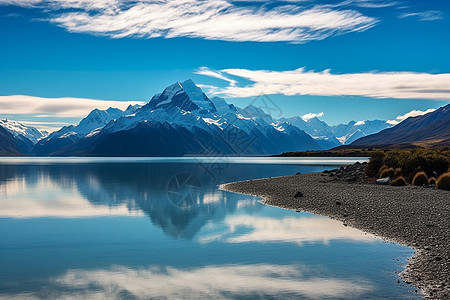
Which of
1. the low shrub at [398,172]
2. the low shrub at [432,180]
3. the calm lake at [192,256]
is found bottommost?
the calm lake at [192,256]

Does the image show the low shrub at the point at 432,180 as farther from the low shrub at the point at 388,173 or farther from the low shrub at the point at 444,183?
the low shrub at the point at 388,173

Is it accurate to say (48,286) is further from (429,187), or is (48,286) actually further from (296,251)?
(429,187)

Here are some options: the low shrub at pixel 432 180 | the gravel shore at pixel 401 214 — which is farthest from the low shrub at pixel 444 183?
the low shrub at pixel 432 180

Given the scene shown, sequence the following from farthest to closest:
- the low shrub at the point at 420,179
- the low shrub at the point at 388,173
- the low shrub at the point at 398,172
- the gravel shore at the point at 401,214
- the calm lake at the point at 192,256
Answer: the low shrub at the point at 388,173 → the low shrub at the point at 398,172 → the low shrub at the point at 420,179 → the gravel shore at the point at 401,214 → the calm lake at the point at 192,256

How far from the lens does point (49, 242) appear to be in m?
25.5

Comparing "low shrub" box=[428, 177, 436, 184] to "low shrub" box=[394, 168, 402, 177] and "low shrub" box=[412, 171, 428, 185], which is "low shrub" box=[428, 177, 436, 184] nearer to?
"low shrub" box=[412, 171, 428, 185]

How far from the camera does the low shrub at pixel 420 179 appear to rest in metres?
50.4

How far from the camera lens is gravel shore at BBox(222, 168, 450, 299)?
17797 mm

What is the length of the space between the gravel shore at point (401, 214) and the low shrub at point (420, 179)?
4467mm

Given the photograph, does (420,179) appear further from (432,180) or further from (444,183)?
(444,183)

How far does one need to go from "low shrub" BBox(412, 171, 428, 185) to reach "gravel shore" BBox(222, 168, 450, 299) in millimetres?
4467

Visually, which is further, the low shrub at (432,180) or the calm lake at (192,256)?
the low shrub at (432,180)

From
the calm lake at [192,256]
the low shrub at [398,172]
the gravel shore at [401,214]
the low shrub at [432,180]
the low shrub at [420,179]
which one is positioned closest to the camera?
the calm lake at [192,256]

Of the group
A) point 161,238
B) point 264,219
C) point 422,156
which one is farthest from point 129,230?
point 422,156
